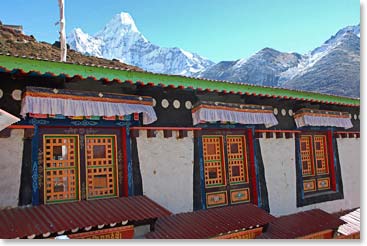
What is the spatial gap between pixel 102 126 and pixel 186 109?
1.57 meters

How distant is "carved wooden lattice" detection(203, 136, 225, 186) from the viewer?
6.01 meters

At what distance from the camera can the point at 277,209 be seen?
6.75m

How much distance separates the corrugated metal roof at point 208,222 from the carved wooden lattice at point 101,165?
92cm

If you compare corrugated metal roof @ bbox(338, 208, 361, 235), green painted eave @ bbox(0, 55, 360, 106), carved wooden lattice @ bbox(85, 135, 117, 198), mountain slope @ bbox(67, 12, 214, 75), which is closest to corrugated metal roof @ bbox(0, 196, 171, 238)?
carved wooden lattice @ bbox(85, 135, 117, 198)

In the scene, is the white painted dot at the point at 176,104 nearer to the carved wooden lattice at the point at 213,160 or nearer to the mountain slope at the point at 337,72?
the carved wooden lattice at the point at 213,160

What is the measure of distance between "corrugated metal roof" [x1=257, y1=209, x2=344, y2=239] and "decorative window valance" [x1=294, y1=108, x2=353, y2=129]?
75.6 inches

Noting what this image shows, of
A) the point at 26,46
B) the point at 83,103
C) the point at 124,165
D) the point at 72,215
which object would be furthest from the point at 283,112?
the point at 26,46

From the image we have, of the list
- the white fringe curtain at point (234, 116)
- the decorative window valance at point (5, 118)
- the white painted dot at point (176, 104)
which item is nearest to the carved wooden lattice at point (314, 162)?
the white fringe curtain at point (234, 116)

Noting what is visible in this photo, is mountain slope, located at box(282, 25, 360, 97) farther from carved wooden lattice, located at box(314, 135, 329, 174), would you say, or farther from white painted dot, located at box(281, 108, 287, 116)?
white painted dot, located at box(281, 108, 287, 116)

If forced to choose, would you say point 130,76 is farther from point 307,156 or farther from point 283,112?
point 307,156

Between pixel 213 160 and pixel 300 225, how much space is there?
78.4 inches

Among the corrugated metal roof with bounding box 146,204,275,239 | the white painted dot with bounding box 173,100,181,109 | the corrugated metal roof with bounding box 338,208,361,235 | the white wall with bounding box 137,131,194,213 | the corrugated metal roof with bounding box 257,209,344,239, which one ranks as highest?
the white painted dot with bounding box 173,100,181,109

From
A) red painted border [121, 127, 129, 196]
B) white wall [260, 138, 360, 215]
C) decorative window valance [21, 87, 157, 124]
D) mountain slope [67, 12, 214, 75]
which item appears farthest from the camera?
mountain slope [67, 12, 214, 75]

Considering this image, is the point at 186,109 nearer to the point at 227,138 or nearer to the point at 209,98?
the point at 209,98
